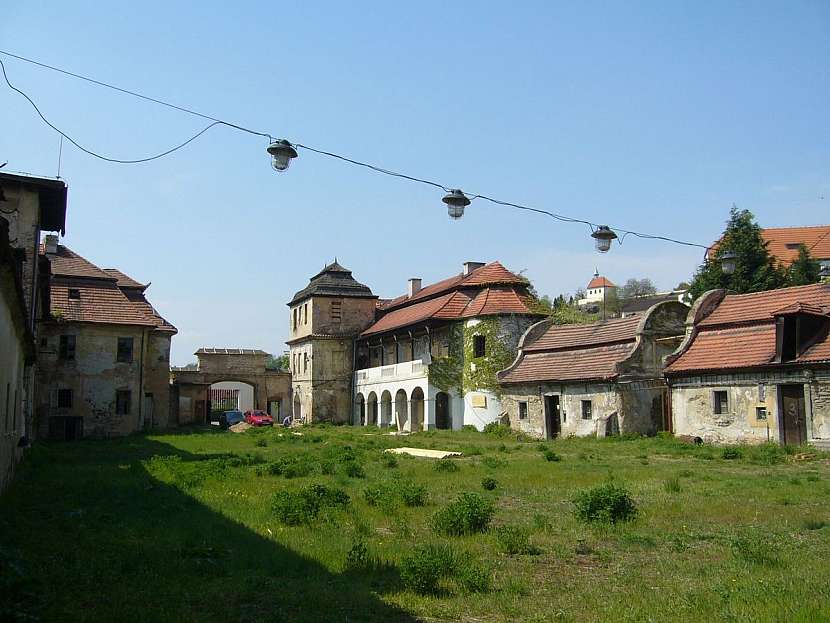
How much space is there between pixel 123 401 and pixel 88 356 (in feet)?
9.03

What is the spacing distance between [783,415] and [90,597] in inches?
920

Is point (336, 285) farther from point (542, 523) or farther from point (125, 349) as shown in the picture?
point (542, 523)

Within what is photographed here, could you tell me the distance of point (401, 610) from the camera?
702 centimetres

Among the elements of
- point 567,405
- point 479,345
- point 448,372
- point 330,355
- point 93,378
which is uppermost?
point 330,355

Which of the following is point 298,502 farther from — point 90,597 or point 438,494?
point 90,597

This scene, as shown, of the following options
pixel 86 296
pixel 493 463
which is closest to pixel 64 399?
pixel 86 296

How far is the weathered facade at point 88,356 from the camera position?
116ft

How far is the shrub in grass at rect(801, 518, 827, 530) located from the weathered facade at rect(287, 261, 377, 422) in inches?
1696

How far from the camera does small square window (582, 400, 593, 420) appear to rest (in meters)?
32.5

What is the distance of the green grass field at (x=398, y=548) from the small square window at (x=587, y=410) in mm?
13647

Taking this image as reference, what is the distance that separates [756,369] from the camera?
84.4 feet

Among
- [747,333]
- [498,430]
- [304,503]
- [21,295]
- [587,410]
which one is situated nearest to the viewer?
[304,503]

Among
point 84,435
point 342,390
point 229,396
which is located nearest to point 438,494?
point 84,435

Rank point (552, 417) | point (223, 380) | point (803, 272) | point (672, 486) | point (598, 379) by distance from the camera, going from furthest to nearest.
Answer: point (223, 380)
point (803, 272)
point (552, 417)
point (598, 379)
point (672, 486)
